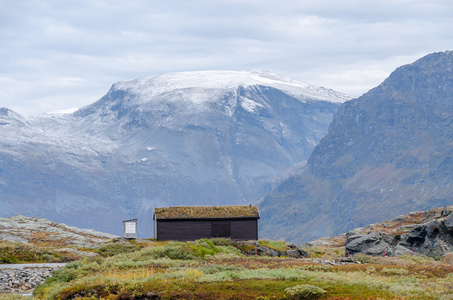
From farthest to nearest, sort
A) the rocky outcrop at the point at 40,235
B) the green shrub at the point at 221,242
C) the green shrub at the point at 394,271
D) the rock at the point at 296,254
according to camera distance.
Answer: the rocky outcrop at the point at 40,235 < the green shrub at the point at 221,242 < the rock at the point at 296,254 < the green shrub at the point at 394,271

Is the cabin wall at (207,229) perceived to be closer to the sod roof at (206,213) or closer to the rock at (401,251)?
the sod roof at (206,213)

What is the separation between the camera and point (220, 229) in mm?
78562

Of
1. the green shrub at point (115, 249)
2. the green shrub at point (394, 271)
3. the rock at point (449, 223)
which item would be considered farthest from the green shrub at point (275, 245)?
the green shrub at point (394, 271)

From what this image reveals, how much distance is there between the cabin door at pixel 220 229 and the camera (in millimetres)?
78250

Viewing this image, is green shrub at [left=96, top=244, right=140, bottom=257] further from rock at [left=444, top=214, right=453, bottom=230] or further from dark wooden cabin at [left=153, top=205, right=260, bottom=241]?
rock at [left=444, top=214, right=453, bottom=230]

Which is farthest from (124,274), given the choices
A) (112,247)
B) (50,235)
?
(50,235)

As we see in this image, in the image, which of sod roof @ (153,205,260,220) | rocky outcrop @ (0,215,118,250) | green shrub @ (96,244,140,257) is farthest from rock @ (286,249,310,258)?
rocky outcrop @ (0,215,118,250)

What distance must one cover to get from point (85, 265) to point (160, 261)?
16.8ft

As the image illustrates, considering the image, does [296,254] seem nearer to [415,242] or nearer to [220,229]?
[415,242]

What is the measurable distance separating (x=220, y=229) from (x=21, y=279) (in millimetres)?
36066

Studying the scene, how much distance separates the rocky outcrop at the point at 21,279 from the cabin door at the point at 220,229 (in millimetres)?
31980

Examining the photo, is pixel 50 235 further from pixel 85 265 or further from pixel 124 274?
pixel 124 274

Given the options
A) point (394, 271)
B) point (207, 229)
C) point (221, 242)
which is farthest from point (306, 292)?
point (207, 229)

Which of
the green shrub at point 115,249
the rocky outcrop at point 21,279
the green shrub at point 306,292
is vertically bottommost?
the green shrub at point 115,249
